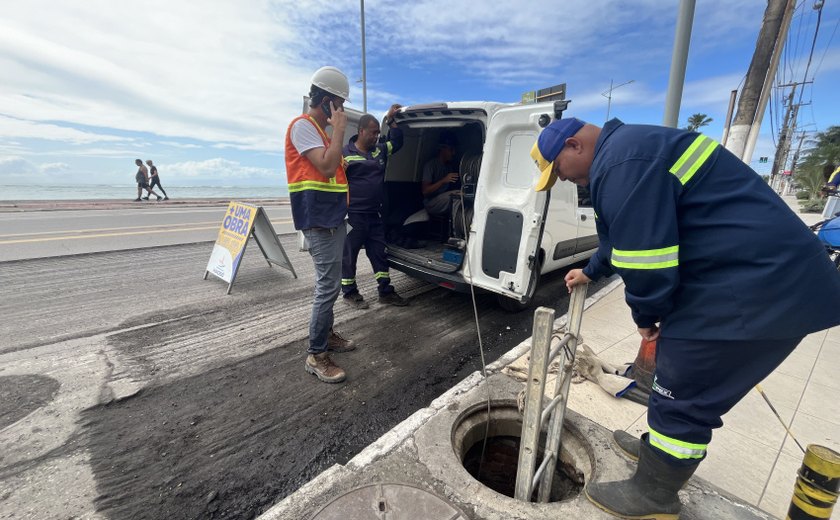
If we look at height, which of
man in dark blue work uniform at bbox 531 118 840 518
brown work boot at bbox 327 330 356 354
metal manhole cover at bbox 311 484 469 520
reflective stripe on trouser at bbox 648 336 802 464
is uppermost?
man in dark blue work uniform at bbox 531 118 840 518

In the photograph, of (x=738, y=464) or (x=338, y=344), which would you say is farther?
(x=338, y=344)

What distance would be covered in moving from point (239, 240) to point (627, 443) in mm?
4825

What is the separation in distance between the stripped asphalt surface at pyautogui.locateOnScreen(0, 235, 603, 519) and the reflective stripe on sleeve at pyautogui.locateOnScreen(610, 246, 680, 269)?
188cm

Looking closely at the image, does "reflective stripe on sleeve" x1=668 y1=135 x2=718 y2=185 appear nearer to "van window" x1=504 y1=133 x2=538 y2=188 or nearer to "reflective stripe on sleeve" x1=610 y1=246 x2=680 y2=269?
"reflective stripe on sleeve" x1=610 y1=246 x2=680 y2=269

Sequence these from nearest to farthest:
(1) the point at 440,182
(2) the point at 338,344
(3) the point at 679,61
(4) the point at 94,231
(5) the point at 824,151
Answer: (2) the point at 338,344 → (3) the point at 679,61 → (1) the point at 440,182 → (4) the point at 94,231 → (5) the point at 824,151

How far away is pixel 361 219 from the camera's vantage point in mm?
4402

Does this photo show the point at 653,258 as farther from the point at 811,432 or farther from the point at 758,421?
the point at 811,432

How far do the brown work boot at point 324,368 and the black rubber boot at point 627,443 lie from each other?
1961mm

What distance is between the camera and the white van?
3463 mm

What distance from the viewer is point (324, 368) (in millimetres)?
3088

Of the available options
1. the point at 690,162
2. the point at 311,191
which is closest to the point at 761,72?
the point at 690,162

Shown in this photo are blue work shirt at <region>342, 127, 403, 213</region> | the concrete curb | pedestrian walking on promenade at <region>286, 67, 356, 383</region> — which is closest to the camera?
the concrete curb

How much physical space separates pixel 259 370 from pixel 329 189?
1.62 metres

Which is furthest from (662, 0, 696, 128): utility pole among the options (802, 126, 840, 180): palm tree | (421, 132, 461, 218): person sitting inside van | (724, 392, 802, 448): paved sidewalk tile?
(802, 126, 840, 180): palm tree
